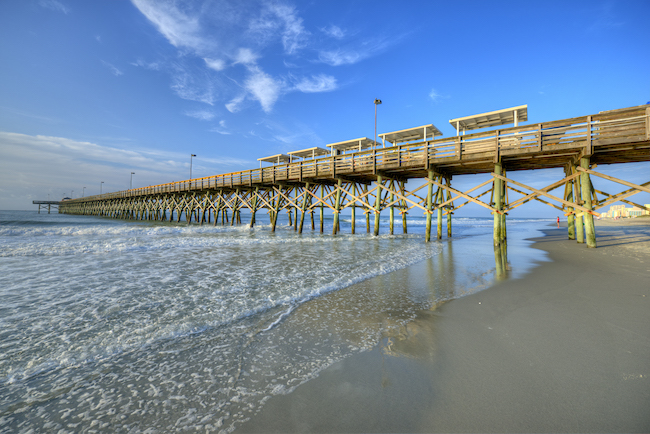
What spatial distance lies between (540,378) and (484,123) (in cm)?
1372

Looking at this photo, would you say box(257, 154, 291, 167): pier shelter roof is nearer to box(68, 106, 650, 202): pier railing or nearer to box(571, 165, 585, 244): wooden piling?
box(68, 106, 650, 202): pier railing

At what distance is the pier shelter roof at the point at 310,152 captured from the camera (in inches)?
791

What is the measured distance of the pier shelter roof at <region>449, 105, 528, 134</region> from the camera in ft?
38.2

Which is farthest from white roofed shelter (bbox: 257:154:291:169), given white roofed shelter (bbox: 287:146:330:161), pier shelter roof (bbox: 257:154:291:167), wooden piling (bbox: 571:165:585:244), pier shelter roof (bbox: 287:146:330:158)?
wooden piling (bbox: 571:165:585:244)

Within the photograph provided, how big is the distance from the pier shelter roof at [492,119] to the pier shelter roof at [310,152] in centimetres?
975

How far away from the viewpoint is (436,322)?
3.38 meters

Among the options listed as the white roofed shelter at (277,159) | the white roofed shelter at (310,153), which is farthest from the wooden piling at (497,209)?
the white roofed shelter at (277,159)

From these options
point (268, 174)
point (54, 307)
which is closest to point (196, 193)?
point (268, 174)

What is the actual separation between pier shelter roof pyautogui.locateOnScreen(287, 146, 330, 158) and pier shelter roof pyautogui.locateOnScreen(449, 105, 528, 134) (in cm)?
975

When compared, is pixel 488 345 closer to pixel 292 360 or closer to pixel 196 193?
pixel 292 360

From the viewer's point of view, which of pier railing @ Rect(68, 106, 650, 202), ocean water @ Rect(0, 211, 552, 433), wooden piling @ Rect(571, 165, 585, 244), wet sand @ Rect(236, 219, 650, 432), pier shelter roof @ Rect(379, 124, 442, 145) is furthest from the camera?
pier shelter roof @ Rect(379, 124, 442, 145)

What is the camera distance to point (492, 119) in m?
12.4

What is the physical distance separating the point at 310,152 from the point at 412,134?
8628 mm

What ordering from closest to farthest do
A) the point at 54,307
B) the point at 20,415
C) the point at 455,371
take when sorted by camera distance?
the point at 20,415, the point at 455,371, the point at 54,307
